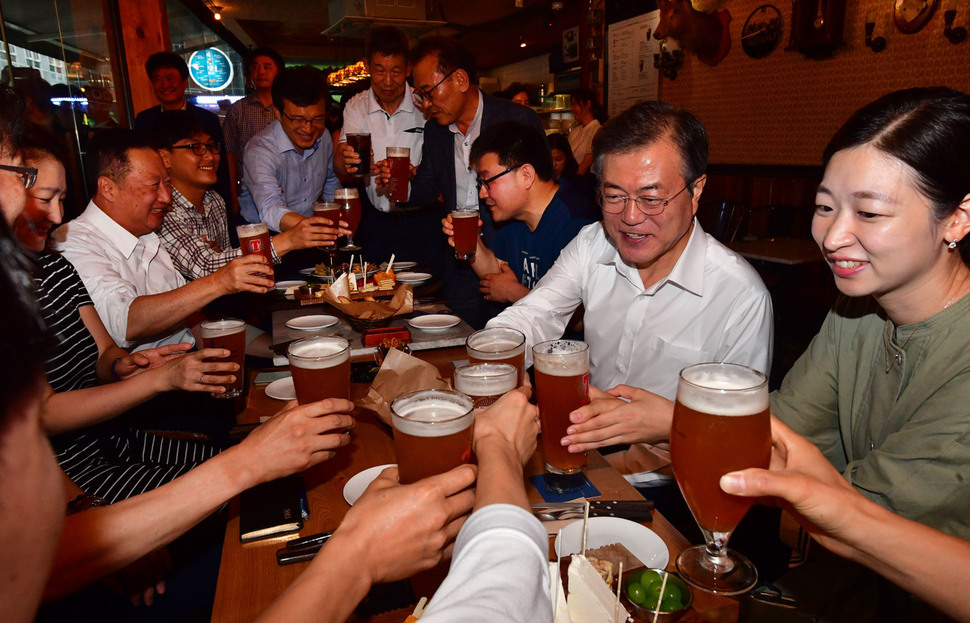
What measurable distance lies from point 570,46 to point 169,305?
8.96 m

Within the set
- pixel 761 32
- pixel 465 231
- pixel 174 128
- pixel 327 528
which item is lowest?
pixel 327 528

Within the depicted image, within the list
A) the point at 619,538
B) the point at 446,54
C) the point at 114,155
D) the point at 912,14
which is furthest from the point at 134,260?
the point at 912,14

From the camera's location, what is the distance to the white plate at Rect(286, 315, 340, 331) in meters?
2.66

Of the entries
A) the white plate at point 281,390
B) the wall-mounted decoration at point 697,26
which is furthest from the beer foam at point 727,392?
the wall-mounted decoration at point 697,26

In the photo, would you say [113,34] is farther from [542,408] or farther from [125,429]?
[542,408]

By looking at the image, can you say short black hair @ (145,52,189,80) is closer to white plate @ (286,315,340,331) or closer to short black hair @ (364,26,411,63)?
short black hair @ (364,26,411,63)

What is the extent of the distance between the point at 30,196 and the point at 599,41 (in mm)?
8329

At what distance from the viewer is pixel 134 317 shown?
254 centimetres

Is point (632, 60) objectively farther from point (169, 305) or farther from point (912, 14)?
point (169, 305)

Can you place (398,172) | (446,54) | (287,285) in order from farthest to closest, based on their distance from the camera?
(446,54)
(398,172)
(287,285)

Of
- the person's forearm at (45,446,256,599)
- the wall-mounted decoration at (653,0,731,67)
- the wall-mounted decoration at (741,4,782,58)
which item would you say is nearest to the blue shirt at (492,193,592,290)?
the person's forearm at (45,446,256,599)

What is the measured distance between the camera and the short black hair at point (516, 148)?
3.12 m

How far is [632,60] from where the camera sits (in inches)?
319

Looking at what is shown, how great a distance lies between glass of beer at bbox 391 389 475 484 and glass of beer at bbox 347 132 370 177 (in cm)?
294
